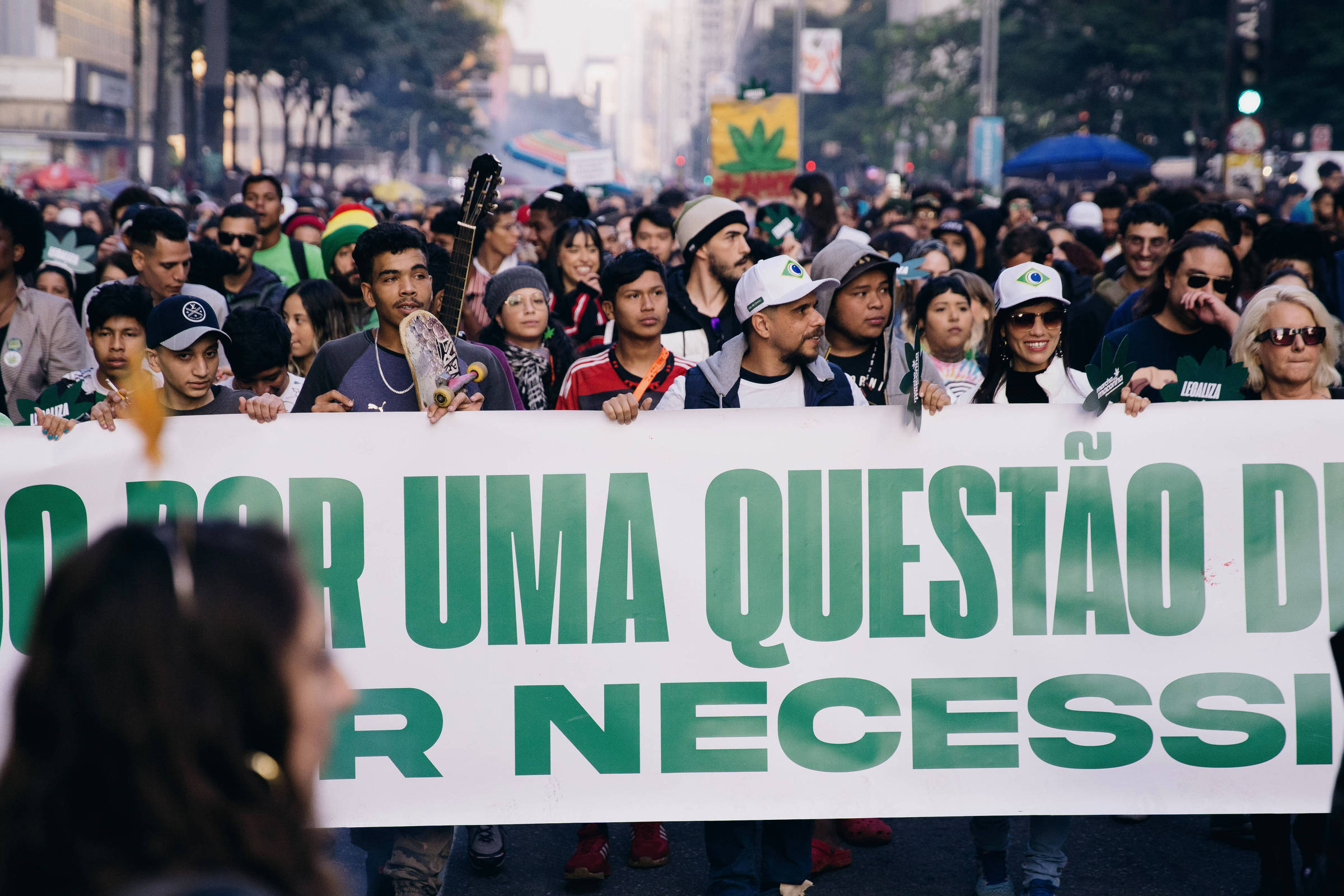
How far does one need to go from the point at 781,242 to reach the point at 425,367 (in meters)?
5.93

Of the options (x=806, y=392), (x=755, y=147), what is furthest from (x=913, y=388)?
(x=755, y=147)

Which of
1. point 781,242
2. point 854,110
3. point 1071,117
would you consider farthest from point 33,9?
point 781,242

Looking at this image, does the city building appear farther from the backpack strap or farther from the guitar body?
the guitar body

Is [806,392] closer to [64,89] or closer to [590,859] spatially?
[590,859]

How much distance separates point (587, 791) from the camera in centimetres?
401

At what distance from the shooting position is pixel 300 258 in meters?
8.70

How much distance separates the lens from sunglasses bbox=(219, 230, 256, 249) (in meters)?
7.65

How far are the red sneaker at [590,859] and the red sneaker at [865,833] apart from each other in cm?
82

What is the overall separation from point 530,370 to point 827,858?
226cm

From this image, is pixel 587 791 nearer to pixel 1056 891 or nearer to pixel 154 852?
pixel 1056 891

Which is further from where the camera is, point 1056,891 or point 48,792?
point 1056,891

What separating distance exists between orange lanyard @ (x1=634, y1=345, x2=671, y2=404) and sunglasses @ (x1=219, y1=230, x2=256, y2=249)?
3432 mm

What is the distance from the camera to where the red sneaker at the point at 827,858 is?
4.62 meters

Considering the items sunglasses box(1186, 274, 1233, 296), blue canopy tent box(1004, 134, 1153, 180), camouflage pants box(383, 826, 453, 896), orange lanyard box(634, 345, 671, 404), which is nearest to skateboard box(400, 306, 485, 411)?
orange lanyard box(634, 345, 671, 404)
